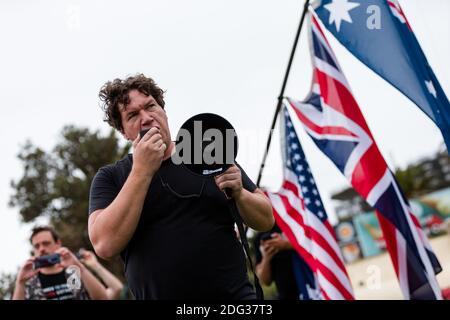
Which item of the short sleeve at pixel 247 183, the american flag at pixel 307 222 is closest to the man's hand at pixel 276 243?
the american flag at pixel 307 222

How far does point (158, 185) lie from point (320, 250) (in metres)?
2.81

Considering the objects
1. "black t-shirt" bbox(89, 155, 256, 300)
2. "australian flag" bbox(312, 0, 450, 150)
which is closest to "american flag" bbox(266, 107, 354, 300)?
"australian flag" bbox(312, 0, 450, 150)

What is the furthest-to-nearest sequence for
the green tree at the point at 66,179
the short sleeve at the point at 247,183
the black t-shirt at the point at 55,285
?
the green tree at the point at 66,179
the black t-shirt at the point at 55,285
the short sleeve at the point at 247,183

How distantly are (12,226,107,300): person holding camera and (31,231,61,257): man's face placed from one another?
0.10m

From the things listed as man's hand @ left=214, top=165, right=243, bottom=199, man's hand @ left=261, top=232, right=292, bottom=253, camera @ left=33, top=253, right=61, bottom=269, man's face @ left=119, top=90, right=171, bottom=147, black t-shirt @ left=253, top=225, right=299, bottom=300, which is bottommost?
black t-shirt @ left=253, top=225, right=299, bottom=300

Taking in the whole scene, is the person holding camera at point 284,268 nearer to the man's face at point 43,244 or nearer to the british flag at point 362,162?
the british flag at point 362,162

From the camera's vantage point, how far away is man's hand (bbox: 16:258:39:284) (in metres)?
3.90

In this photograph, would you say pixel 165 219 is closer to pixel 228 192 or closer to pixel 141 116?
pixel 228 192

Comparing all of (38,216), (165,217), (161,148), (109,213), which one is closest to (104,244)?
(109,213)

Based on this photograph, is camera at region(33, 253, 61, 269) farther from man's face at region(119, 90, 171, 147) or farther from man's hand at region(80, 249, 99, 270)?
man's face at region(119, 90, 171, 147)

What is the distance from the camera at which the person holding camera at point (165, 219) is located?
1812 mm

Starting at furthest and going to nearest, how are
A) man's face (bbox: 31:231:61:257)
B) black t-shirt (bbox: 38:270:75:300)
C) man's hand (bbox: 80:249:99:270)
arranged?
man's hand (bbox: 80:249:99:270) → man's face (bbox: 31:231:61:257) → black t-shirt (bbox: 38:270:75:300)

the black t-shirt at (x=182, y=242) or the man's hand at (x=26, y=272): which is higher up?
the man's hand at (x=26, y=272)

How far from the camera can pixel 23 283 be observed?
3912 millimetres
